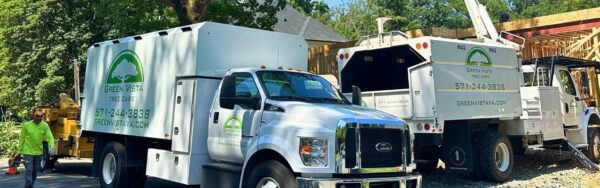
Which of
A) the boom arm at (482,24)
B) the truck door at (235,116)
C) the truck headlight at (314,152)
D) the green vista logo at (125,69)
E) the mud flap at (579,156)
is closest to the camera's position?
the truck headlight at (314,152)

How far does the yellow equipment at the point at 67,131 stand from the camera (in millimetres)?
13438

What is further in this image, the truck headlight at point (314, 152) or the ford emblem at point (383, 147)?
the ford emblem at point (383, 147)

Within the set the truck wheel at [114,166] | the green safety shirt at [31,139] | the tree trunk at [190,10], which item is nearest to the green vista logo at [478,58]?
the truck wheel at [114,166]

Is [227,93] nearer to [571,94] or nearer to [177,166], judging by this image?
[177,166]

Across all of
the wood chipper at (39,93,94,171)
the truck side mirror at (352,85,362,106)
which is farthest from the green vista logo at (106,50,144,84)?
the truck side mirror at (352,85,362,106)

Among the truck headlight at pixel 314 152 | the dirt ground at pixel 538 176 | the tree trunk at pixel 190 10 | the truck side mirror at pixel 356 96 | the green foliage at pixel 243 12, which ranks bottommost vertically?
the dirt ground at pixel 538 176

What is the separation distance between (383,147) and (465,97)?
3.89 meters

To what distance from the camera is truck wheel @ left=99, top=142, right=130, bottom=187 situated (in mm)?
9430

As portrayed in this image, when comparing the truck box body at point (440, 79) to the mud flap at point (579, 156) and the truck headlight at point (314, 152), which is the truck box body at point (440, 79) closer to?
the mud flap at point (579, 156)

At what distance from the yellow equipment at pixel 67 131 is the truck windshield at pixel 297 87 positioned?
6.98 m

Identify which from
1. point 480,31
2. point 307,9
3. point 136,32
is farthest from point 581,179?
point 307,9

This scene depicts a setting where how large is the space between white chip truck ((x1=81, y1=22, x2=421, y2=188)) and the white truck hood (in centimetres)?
2

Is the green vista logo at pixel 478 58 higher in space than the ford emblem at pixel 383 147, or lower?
higher

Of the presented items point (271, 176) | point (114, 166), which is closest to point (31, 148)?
point (114, 166)
